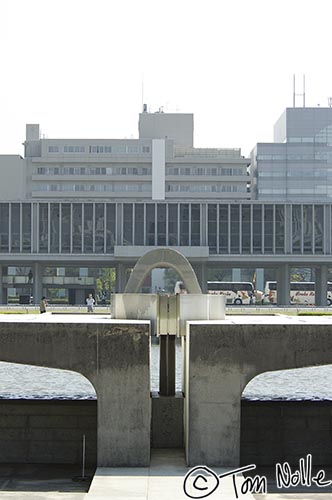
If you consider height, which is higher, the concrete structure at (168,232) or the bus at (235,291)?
the concrete structure at (168,232)

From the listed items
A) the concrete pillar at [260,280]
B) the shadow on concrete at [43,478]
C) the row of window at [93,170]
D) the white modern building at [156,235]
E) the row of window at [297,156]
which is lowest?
the shadow on concrete at [43,478]

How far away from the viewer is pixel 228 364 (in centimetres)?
1856

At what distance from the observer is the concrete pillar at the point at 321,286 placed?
9356 cm

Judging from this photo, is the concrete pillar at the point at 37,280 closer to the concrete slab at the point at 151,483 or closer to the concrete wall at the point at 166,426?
the concrete wall at the point at 166,426

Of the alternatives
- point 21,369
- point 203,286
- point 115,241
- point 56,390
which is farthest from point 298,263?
point 56,390

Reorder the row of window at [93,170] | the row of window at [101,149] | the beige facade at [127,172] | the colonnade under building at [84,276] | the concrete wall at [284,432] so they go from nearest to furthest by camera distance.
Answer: the concrete wall at [284,432] < the colonnade under building at [84,276] < the beige facade at [127,172] < the row of window at [93,170] < the row of window at [101,149]

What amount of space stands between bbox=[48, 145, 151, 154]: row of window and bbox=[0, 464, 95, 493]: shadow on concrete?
394 ft

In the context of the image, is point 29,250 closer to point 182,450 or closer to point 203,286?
point 203,286

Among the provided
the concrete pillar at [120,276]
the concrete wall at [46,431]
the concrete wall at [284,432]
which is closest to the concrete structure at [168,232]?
the concrete pillar at [120,276]

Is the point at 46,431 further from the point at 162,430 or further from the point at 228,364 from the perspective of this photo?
the point at 228,364

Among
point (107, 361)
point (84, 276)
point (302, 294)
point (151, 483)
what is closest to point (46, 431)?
point (107, 361)

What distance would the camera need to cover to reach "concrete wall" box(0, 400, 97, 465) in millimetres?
21125

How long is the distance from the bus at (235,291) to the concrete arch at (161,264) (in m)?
76.9

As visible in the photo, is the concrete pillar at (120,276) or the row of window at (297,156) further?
the row of window at (297,156)
